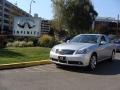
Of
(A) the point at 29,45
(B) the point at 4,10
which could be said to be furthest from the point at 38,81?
(B) the point at 4,10

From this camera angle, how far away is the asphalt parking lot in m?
8.83

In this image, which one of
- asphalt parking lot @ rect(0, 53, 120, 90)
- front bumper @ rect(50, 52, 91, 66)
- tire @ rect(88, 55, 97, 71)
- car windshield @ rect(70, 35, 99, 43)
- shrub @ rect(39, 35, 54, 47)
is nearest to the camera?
asphalt parking lot @ rect(0, 53, 120, 90)

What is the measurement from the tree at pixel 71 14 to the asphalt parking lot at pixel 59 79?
110ft

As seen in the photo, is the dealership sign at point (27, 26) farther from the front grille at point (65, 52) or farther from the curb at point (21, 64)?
the front grille at point (65, 52)

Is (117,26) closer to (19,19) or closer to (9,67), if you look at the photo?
(19,19)

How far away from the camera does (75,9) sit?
46.1 m

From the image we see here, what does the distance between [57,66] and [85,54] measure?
6.00 feet

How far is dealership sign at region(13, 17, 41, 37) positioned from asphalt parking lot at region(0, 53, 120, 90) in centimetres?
1574

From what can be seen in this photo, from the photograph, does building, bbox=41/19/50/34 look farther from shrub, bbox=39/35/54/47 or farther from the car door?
the car door

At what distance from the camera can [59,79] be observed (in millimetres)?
10078

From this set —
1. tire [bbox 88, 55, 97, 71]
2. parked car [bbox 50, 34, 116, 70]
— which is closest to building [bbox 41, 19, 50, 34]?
parked car [bbox 50, 34, 116, 70]

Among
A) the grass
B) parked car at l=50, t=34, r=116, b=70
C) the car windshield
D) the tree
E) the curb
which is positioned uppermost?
the tree

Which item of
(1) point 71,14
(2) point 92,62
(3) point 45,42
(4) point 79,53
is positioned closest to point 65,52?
(4) point 79,53

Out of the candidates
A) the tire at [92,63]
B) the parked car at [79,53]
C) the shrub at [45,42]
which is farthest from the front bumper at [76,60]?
the shrub at [45,42]
